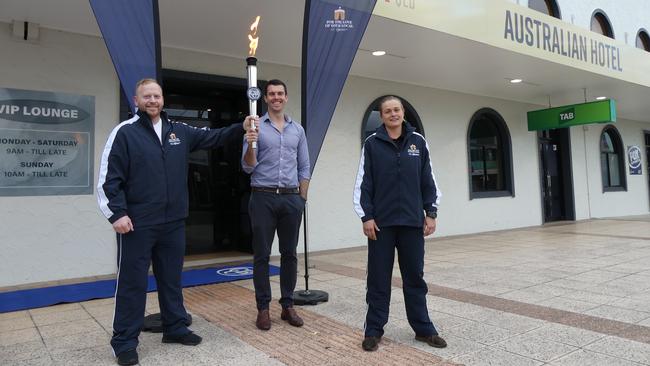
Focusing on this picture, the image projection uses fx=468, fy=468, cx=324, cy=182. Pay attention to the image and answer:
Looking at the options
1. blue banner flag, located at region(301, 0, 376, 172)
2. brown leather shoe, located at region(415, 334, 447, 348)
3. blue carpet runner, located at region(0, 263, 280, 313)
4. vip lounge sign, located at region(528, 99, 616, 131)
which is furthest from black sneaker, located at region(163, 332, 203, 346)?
vip lounge sign, located at region(528, 99, 616, 131)

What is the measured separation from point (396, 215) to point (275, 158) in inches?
47.1

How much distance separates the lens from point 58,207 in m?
6.25

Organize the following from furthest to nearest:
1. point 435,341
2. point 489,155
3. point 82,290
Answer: point 489,155 → point 82,290 → point 435,341

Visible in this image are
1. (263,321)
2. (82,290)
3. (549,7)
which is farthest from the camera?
(549,7)

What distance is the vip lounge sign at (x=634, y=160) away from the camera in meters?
16.2

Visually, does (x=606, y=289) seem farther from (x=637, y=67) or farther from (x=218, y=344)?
(x=637, y=67)

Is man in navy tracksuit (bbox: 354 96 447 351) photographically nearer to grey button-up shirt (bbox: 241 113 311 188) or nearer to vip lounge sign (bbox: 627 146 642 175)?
grey button-up shirt (bbox: 241 113 311 188)

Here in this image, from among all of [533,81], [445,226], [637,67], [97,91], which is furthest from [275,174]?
[637,67]

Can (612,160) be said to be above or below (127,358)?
above

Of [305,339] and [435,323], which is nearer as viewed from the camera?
[305,339]

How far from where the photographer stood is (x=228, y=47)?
24.2 feet

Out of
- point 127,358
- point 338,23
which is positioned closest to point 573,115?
point 338,23

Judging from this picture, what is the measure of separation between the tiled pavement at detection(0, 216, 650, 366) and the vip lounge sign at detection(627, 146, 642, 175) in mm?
10941

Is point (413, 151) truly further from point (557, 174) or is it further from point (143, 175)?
point (557, 174)
